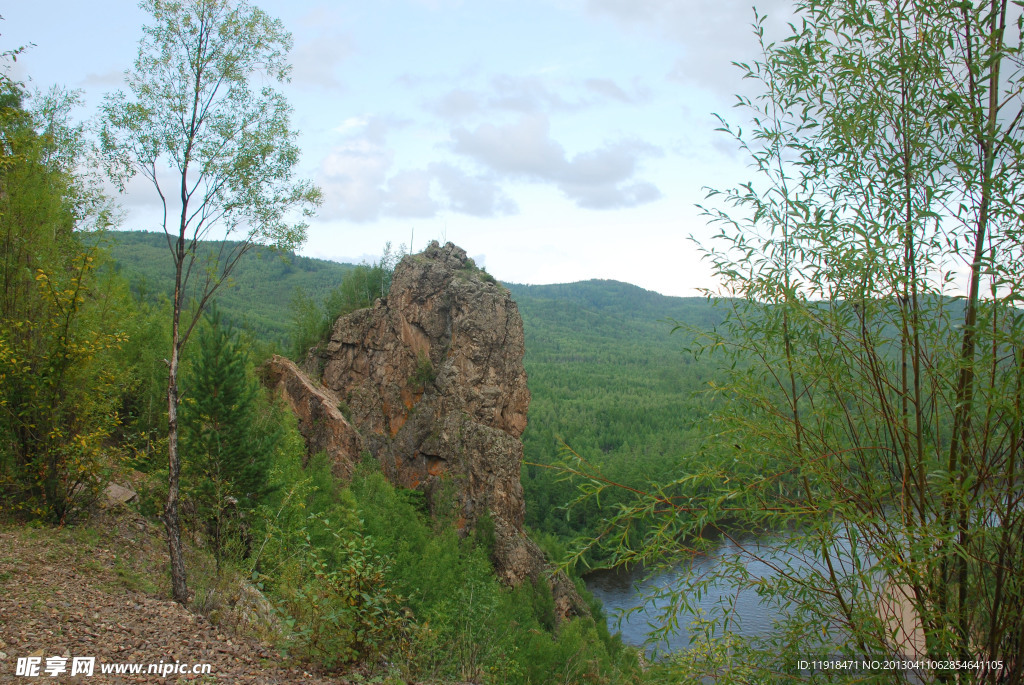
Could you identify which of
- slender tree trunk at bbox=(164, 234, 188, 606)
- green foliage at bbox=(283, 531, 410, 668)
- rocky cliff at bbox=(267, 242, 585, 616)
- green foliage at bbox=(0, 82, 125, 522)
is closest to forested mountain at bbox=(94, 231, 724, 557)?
green foliage at bbox=(0, 82, 125, 522)

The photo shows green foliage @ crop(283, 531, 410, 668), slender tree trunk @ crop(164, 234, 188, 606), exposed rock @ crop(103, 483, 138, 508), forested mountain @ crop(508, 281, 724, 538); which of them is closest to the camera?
green foliage @ crop(283, 531, 410, 668)

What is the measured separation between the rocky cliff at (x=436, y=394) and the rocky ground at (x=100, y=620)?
17.6m

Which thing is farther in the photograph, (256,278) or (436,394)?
(256,278)

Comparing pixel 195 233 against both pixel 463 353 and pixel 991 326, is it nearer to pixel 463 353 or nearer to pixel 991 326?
pixel 991 326

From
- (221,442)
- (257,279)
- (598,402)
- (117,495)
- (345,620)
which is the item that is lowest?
(598,402)

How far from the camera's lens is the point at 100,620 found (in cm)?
764

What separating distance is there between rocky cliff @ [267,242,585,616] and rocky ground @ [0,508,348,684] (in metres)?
17.6

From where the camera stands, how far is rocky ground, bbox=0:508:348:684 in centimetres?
654

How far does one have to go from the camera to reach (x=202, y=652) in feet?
23.4

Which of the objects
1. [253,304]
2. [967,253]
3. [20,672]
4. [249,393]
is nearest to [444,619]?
[249,393]

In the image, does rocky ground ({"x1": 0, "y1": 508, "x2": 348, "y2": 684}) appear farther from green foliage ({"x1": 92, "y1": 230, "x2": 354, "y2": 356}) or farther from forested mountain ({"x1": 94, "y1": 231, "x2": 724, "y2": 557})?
green foliage ({"x1": 92, "y1": 230, "x2": 354, "y2": 356})

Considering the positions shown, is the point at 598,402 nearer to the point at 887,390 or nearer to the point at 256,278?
the point at 256,278

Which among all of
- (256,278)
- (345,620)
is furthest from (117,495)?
(256,278)

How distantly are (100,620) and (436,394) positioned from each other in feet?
76.0
